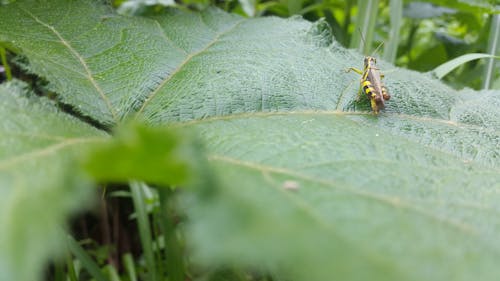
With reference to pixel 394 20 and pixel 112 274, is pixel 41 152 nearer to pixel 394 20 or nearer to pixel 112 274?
pixel 112 274

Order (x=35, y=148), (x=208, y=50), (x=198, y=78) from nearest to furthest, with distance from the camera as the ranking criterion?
(x=35, y=148) → (x=198, y=78) → (x=208, y=50)

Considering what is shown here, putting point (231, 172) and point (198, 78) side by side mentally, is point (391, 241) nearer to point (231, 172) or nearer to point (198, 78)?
point (231, 172)

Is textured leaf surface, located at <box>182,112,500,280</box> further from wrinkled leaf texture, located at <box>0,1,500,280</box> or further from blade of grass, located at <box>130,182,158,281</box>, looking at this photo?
blade of grass, located at <box>130,182,158,281</box>

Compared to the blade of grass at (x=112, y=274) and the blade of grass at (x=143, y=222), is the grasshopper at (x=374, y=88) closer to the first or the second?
the blade of grass at (x=143, y=222)

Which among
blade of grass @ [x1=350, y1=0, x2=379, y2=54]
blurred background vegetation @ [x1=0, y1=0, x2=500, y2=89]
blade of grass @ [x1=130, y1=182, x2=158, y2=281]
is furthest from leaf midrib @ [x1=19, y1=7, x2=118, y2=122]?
blade of grass @ [x1=350, y1=0, x2=379, y2=54]

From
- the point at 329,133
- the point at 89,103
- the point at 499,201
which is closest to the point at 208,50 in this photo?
the point at 89,103

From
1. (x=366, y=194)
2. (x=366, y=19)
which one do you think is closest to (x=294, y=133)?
(x=366, y=194)
